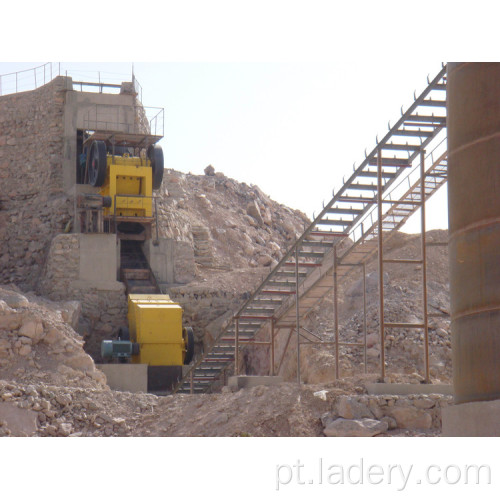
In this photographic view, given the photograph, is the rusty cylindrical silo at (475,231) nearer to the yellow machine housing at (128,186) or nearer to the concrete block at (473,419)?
the concrete block at (473,419)

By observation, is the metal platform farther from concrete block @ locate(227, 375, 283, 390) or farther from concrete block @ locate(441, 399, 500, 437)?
concrete block @ locate(441, 399, 500, 437)

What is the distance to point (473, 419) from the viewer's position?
551 inches

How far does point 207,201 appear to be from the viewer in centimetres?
5594

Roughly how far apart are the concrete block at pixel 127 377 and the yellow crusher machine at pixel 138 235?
54 centimetres

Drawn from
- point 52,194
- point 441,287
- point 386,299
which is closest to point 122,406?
point 386,299

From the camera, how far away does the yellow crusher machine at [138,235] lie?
32.3 metres

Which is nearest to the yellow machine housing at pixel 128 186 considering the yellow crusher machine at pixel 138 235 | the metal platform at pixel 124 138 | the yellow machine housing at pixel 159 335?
the yellow crusher machine at pixel 138 235

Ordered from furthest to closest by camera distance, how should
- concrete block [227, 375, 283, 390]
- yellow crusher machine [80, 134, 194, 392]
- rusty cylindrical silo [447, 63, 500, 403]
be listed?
yellow crusher machine [80, 134, 194, 392], concrete block [227, 375, 283, 390], rusty cylindrical silo [447, 63, 500, 403]

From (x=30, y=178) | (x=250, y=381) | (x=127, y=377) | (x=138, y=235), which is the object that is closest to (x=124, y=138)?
(x=138, y=235)

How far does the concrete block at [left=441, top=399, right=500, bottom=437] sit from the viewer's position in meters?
13.6

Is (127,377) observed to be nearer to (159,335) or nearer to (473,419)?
(159,335)

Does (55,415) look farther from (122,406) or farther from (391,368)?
(391,368)

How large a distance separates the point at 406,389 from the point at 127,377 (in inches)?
470

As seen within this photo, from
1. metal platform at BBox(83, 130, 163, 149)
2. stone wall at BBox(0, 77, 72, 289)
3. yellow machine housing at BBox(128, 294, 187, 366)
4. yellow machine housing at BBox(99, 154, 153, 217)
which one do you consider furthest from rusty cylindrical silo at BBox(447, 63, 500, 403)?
stone wall at BBox(0, 77, 72, 289)
